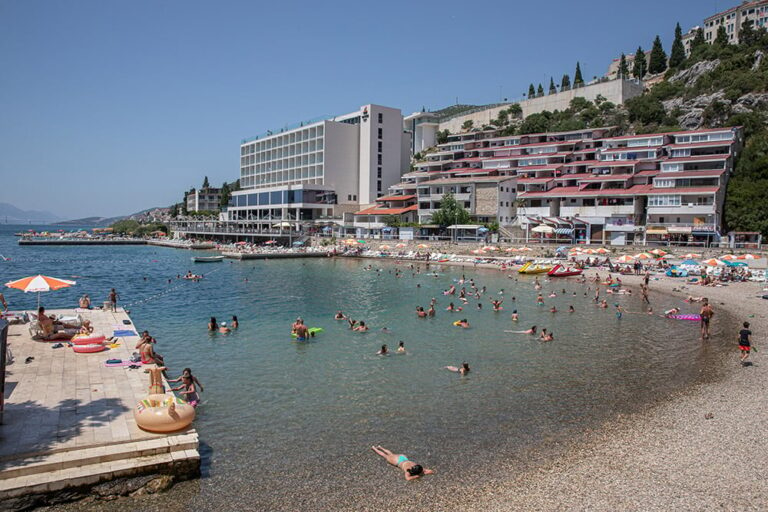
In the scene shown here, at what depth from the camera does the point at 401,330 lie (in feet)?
83.6

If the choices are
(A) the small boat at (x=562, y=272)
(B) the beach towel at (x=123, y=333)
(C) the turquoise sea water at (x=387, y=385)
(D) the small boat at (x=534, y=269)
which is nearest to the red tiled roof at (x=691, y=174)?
(A) the small boat at (x=562, y=272)

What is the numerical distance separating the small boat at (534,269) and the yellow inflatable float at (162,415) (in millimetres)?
41535

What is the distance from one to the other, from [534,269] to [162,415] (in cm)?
4208

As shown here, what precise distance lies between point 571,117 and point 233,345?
87452 mm

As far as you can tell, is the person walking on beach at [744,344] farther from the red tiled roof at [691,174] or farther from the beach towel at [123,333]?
the red tiled roof at [691,174]

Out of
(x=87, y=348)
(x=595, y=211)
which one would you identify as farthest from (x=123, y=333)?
(x=595, y=211)

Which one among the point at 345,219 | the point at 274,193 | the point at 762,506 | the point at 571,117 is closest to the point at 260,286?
the point at 762,506

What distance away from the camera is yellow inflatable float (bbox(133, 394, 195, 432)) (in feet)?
34.9

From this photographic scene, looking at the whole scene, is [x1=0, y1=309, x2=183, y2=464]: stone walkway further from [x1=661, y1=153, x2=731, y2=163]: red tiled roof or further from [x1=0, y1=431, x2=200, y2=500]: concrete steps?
[x1=661, y1=153, x2=731, y2=163]: red tiled roof

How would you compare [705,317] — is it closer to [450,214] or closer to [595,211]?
[595,211]

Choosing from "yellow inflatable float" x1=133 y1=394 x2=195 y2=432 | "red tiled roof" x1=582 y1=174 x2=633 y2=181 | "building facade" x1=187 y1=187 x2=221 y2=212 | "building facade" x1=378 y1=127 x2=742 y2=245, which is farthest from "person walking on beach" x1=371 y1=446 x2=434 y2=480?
"building facade" x1=187 y1=187 x2=221 y2=212

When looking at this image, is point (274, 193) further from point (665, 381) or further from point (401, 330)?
point (665, 381)

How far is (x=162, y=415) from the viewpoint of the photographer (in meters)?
10.7

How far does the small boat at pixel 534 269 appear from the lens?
48.2 m
